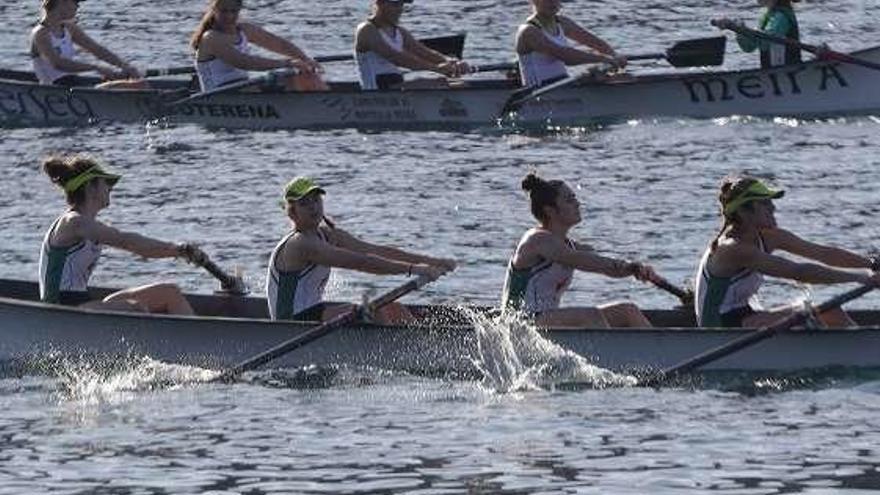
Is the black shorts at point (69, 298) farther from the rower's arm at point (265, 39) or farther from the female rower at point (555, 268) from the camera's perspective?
the rower's arm at point (265, 39)

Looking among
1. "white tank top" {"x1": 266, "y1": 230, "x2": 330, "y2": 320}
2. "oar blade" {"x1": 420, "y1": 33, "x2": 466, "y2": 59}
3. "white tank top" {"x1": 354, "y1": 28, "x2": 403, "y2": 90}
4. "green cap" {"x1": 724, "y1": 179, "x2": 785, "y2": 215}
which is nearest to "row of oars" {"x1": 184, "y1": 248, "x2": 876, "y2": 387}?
"white tank top" {"x1": 266, "y1": 230, "x2": 330, "y2": 320}

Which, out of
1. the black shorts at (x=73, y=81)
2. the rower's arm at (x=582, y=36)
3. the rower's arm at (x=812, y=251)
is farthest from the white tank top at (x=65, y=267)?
the black shorts at (x=73, y=81)

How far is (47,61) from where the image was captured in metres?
40.1

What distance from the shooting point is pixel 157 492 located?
18984mm

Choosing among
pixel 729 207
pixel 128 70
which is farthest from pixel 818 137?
pixel 729 207

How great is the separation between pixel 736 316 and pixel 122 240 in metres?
4.83

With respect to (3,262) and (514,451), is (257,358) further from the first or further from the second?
(3,262)

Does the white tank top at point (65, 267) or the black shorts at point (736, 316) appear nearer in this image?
the black shorts at point (736, 316)

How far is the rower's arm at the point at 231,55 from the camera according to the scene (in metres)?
37.8

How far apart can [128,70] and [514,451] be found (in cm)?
2124

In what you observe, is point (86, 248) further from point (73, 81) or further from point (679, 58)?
point (73, 81)

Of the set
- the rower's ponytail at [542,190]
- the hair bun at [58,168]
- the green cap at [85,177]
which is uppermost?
the hair bun at [58,168]

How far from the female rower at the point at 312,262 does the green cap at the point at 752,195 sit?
90.7 inches

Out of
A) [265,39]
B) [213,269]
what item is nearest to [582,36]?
[265,39]
